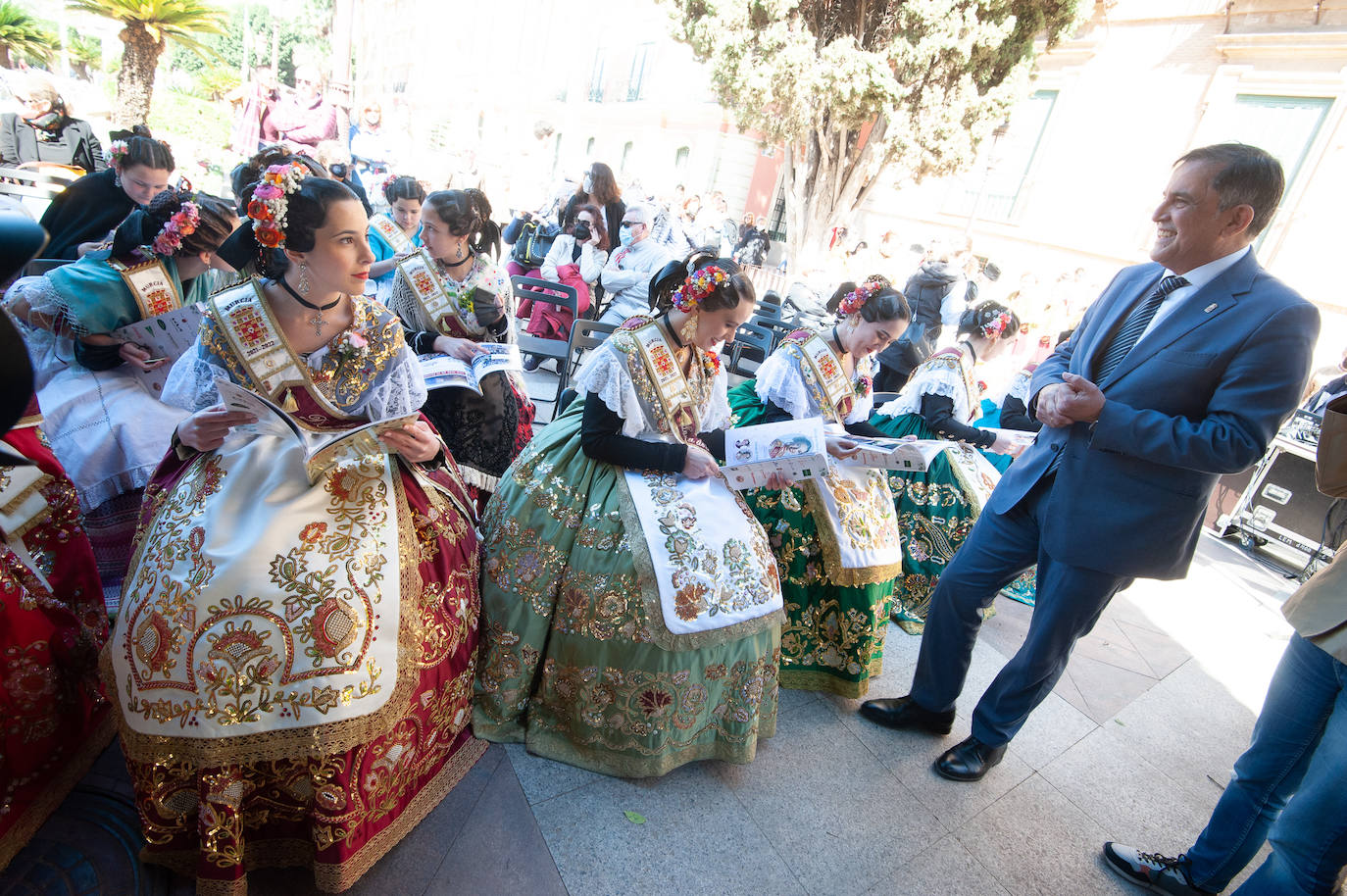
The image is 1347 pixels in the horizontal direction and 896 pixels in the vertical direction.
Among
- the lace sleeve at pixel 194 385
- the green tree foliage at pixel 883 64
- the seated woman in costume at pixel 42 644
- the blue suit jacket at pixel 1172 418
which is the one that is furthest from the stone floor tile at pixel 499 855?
the green tree foliage at pixel 883 64

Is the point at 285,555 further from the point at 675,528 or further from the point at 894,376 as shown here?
the point at 894,376

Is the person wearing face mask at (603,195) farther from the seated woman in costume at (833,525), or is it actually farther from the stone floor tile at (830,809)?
the stone floor tile at (830,809)

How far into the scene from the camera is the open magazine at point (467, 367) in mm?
2508

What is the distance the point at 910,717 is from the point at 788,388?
1.35 meters

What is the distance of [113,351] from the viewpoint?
7.42 feet

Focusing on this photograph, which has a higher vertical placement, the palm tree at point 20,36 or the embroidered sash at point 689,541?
the palm tree at point 20,36

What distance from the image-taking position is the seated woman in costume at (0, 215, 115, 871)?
1.48m

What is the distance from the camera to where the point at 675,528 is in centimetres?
198

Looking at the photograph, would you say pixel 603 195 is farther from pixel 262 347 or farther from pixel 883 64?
pixel 883 64

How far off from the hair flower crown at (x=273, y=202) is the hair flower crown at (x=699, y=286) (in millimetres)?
1087

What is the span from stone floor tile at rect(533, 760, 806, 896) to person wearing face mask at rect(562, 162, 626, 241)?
4854mm

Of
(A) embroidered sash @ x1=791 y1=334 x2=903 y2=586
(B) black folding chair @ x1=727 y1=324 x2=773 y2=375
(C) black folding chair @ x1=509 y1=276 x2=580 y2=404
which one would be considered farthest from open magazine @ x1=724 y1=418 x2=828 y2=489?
(C) black folding chair @ x1=509 y1=276 x2=580 y2=404

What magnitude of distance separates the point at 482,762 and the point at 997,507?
6.04 feet

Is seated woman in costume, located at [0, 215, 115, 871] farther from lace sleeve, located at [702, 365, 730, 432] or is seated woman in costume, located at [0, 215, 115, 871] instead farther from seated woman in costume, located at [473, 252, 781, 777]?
lace sleeve, located at [702, 365, 730, 432]
